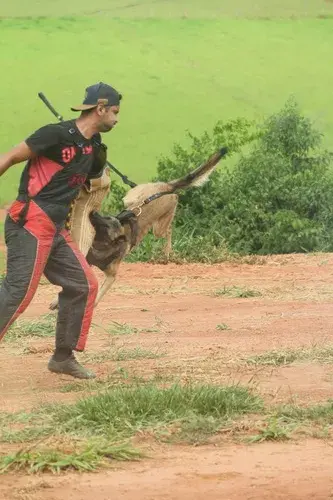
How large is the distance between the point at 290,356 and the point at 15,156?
2036 millimetres

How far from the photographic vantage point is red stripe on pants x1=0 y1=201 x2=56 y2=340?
6609 millimetres

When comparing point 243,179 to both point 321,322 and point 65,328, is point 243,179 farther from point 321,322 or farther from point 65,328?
point 65,328

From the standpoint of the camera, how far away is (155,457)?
218 inches

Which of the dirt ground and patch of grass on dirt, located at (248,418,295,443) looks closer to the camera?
the dirt ground

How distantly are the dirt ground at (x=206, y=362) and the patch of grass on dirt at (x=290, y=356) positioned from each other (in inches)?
3.6

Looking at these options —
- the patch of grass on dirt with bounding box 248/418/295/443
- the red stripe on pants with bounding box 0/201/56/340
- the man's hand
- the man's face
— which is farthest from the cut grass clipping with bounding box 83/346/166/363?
the patch of grass on dirt with bounding box 248/418/295/443

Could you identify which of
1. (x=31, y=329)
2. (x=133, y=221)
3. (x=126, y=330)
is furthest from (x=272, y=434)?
(x=31, y=329)

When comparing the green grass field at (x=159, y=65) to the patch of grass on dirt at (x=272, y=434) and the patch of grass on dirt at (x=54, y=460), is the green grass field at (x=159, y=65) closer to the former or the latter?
the patch of grass on dirt at (x=272, y=434)

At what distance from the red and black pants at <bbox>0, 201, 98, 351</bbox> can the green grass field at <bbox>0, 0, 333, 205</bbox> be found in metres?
7.07

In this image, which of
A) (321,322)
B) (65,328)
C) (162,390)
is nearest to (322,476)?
(162,390)

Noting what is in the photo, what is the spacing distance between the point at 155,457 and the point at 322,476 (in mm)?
685

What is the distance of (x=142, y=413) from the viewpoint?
6.02 meters

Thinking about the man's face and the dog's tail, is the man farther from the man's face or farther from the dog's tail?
the dog's tail

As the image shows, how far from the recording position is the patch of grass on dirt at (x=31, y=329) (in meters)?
8.54
